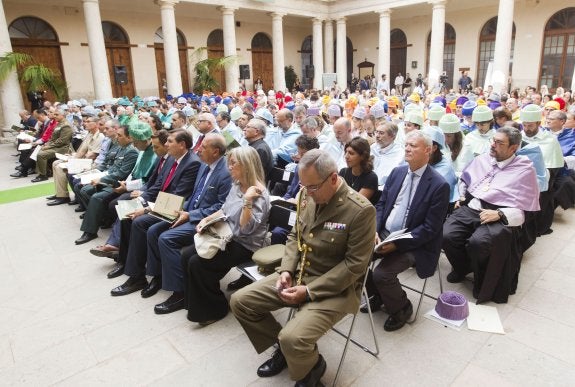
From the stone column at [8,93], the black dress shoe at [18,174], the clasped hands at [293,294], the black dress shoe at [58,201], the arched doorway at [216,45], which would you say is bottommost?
the black dress shoe at [58,201]

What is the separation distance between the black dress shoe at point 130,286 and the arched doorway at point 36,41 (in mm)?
16398

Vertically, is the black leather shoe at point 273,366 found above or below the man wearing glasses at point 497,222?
below

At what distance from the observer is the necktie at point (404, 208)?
3336 millimetres

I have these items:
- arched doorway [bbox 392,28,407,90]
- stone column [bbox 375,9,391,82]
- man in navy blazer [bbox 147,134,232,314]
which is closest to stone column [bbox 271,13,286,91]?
stone column [bbox 375,9,391,82]

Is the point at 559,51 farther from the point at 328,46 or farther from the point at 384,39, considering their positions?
the point at 328,46

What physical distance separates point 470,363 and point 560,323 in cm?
103

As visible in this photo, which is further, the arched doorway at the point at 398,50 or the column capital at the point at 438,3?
the arched doorway at the point at 398,50

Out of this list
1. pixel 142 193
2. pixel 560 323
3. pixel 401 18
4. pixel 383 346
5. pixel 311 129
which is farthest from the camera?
pixel 401 18

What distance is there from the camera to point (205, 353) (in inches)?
118

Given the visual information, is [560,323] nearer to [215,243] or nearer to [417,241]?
[417,241]

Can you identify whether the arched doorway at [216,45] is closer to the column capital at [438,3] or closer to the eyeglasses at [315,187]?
the column capital at [438,3]

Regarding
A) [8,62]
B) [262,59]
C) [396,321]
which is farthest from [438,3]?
[396,321]

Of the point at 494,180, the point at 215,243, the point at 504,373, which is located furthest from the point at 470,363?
the point at 215,243

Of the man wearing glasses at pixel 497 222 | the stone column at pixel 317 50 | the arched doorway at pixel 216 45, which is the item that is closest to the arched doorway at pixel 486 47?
the stone column at pixel 317 50
